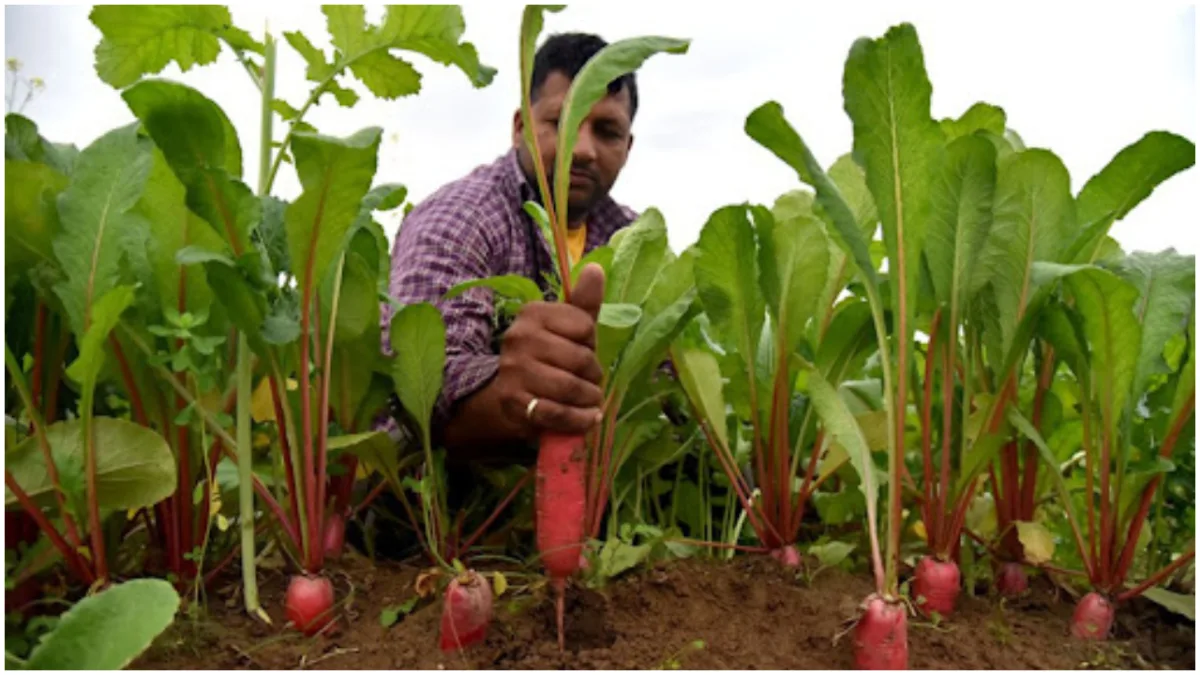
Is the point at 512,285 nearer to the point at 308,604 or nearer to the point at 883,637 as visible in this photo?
the point at 308,604

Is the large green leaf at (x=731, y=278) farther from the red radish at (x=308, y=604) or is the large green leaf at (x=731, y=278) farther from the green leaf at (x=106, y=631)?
the green leaf at (x=106, y=631)

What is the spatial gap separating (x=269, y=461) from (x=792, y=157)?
844mm

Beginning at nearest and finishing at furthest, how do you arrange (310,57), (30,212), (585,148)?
(30,212) → (310,57) → (585,148)

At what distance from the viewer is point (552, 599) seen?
3.16 ft

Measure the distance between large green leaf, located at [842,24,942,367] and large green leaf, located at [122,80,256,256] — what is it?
2.13 ft

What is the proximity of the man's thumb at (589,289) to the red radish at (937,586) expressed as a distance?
1.59 feet

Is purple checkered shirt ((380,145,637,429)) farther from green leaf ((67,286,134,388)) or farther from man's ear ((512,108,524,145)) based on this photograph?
green leaf ((67,286,134,388))

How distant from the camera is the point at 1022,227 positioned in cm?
107

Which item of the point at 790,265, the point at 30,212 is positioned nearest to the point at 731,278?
the point at 790,265

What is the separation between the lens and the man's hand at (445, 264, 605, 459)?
98 cm

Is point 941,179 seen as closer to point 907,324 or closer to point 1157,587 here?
point 907,324

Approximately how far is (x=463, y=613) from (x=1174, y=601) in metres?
0.87

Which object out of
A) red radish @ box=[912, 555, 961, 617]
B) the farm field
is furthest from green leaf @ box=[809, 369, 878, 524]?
red radish @ box=[912, 555, 961, 617]

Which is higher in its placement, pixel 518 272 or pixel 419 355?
pixel 518 272
